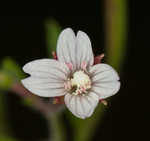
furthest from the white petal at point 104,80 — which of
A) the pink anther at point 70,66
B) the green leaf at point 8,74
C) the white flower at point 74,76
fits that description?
the green leaf at point 8,74

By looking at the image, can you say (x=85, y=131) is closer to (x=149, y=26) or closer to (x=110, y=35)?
(x=110, y=35)

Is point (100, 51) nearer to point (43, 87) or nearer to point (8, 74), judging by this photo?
point (8, 74)

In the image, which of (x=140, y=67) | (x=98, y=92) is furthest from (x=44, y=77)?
(x=140, y=67)

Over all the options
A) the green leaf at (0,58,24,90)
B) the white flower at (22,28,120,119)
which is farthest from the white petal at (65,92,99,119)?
the green leaf at (0,58,24,90)

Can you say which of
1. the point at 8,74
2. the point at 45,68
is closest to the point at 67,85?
the point at 45,68

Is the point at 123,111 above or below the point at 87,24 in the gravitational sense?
below

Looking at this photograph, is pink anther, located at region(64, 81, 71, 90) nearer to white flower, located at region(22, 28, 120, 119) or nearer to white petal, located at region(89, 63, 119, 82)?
white flower, located at region(22, 28, 120, 119)
